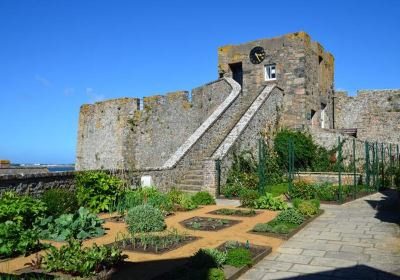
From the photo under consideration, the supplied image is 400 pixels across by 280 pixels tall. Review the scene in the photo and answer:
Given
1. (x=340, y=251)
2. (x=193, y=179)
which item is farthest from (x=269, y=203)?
(x=340, y=251)

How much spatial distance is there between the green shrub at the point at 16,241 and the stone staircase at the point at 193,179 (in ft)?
27.9

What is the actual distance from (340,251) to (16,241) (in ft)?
20.3

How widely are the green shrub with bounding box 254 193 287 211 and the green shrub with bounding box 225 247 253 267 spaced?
240 inches

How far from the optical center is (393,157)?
21.1m

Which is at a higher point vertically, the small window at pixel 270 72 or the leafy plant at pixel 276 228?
the small window at pixel 270 72

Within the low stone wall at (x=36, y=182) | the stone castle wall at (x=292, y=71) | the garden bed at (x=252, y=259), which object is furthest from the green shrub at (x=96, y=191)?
the stone castle wall at (x=292, y=71)

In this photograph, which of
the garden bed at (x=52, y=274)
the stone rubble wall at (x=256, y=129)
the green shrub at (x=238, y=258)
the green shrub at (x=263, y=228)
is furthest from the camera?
the stone rubble wall at (x=256, y=129)

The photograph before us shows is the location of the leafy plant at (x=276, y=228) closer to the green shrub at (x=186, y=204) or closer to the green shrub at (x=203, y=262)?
the green shrub at (x=203, y=262)

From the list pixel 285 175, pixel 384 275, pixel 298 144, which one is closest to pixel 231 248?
pixel 384 275

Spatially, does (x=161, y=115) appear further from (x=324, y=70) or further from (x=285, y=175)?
(x=324, y=70)

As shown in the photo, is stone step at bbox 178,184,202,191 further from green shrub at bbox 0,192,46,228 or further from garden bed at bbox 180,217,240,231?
green shrub at bbox 0,192,46,228

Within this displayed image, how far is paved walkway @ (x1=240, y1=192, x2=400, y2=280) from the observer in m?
5.91

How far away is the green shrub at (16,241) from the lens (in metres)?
7.18

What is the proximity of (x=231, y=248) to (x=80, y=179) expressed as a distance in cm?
663
